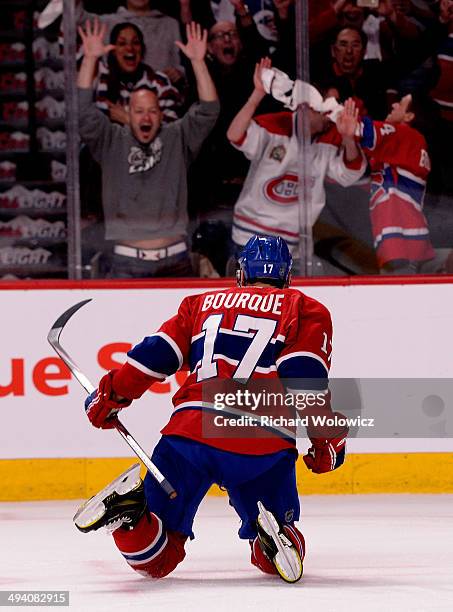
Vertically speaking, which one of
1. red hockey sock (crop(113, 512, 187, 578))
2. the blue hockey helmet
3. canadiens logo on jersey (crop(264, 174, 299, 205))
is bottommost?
red hockey sock (crop(113, 512, 187, 578))

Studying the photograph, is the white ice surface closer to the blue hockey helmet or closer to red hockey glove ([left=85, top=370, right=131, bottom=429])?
red hockey glove ([left=85, top=370, right=131, bottom=429])

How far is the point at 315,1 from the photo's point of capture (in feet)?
19.9

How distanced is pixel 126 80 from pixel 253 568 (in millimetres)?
3100

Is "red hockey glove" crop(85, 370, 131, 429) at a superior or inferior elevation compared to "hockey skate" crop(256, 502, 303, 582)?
superior

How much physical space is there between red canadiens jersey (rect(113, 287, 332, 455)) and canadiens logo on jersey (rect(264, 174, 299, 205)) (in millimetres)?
2631

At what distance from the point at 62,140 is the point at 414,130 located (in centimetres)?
168

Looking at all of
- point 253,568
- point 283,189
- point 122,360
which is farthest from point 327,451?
point 283,189

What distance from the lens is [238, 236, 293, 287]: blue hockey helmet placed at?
3.56m

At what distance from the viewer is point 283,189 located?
6.05 meters

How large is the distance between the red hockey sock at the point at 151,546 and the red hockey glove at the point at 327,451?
0.41m

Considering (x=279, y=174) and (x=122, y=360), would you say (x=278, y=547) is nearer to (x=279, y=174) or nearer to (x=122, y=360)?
(x=122, y=360)

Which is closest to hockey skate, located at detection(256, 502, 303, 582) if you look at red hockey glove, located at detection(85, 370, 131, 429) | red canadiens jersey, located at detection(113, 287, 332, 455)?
red canadiens jersey, located at detection(113, 287, 332, 455)

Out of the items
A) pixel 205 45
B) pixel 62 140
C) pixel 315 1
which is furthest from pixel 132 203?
pixel 315 1

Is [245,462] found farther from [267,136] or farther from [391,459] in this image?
[267,136]
